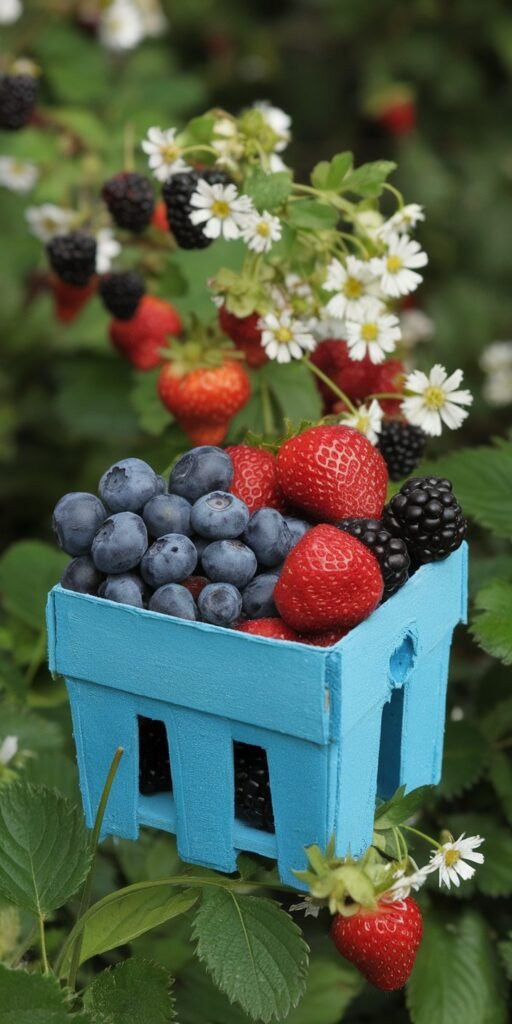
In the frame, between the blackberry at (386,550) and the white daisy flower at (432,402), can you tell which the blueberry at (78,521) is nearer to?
the blackberry at (386,550)

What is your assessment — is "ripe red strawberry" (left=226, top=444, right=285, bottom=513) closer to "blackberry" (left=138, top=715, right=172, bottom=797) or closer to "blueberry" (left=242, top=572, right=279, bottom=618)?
"blueberry" (left=242, top=572, right=279, bottom=618)

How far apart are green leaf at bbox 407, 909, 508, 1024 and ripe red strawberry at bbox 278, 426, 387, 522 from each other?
74 cm

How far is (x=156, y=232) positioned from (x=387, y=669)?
1.28 m

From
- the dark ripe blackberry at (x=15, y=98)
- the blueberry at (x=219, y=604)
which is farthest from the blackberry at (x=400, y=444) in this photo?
the dark ripe blackberry at (x=15, y=98)

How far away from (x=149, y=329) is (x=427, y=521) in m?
0.98

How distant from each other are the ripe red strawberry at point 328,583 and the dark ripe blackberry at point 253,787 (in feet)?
0.56

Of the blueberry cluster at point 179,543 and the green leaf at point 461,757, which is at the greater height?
the blueberry cluster at point 179,543

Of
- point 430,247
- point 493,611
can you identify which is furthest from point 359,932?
point 430,247

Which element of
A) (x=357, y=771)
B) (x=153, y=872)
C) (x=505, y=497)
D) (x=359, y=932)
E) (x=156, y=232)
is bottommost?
(x=153, y=872)

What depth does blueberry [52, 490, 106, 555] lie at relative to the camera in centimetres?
119

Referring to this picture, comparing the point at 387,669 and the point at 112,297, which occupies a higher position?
the point at 112,297

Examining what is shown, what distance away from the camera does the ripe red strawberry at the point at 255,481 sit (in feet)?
4.27

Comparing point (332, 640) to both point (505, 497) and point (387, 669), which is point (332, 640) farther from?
point (505, 497)

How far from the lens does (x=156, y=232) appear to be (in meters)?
2.20
